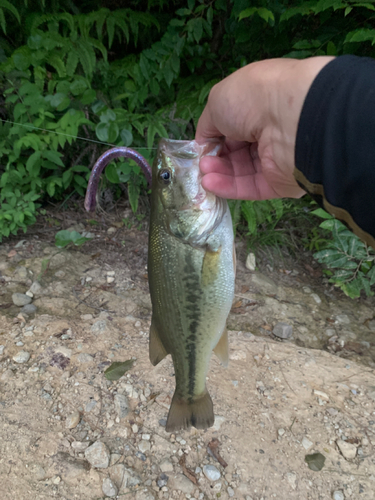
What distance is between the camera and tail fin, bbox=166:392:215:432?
2.05 m

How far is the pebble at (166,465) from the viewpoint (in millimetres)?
2260

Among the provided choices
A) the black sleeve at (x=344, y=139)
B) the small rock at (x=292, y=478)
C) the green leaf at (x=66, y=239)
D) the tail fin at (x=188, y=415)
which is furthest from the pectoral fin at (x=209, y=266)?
the green leaf at (x=66, y=239)

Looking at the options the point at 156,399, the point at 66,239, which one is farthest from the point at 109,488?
the point at 66,239

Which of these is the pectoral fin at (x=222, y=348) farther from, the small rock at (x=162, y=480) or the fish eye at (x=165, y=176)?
the fish eye at (x=165, y=176)

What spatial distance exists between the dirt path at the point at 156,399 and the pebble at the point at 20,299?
2.3 inches

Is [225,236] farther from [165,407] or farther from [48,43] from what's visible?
[48,43]

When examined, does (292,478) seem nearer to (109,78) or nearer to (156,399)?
(156,399)

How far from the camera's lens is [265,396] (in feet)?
8.97

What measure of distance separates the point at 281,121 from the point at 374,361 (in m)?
2.80

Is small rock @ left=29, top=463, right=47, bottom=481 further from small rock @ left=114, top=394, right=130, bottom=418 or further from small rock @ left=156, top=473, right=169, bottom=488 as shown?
small rock @ left=156, top=473, right=169, bottom=488

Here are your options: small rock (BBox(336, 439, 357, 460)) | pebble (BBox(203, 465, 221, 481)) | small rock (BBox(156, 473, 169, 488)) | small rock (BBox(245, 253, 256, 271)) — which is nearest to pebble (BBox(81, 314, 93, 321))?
small rock (BBox(156, 473, 169, 488))


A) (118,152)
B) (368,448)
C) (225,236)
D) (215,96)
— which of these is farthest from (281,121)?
(368,448)

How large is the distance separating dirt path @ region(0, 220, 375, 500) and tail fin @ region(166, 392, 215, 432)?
465mm

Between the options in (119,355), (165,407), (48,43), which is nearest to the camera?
(165,407)
